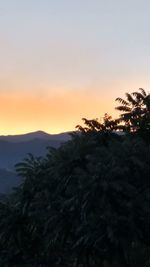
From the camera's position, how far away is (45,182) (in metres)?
36.6

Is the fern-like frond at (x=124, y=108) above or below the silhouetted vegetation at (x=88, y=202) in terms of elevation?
above

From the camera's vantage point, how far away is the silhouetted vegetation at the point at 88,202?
1178 inches

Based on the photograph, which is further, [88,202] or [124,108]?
[124,108]

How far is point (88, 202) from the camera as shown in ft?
100

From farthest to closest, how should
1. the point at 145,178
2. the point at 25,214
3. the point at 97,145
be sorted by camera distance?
the point at 25,214
the point at 97,145
the point at 145,178

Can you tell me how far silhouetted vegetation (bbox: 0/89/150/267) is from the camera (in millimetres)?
29922

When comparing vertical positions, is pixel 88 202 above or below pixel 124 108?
below

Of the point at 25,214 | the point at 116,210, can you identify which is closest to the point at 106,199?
the point at 116,210

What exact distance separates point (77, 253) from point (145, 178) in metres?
5.51

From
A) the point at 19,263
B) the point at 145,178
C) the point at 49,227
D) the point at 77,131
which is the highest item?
the point at 77,131

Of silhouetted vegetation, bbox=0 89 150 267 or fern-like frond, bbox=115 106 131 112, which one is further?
fern-like frond, bbox=115 106 131 112

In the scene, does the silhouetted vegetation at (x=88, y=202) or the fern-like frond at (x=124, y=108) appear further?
the fern-like frond at (x=124, y=108)

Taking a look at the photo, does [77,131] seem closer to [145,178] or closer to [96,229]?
[145,178]

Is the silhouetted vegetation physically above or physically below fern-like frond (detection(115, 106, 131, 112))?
below
